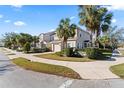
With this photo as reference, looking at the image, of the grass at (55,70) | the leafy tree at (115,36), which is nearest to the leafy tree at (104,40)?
the leafy tree at (115,36)

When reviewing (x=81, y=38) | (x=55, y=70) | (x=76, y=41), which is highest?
(x=81, y=38)

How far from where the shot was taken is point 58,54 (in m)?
21.6

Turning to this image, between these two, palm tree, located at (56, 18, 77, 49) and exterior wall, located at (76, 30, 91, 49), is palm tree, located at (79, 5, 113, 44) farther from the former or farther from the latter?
exterior wall, located at (76, 30, 91, 49)

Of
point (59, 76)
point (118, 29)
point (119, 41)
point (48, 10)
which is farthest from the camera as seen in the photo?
point (119, 41)

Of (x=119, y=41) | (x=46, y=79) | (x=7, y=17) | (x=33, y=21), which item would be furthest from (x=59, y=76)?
(x=119, y=41)

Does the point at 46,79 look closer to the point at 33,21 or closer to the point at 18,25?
the point at 33,21

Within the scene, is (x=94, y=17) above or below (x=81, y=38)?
above

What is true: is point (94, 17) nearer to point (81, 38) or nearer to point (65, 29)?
point (65, 29)

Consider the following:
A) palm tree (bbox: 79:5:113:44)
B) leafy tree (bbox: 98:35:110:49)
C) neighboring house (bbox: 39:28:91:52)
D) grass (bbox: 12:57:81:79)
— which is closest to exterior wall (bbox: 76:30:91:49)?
neighboring house (bbox: 39:28:91:52)

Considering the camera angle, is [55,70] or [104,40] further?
[104,40]

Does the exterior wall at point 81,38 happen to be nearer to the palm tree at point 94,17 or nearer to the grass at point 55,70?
the palm tree at point 94,17

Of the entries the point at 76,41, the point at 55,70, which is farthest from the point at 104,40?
the point at 55,70

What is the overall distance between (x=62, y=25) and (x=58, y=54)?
15.6ft

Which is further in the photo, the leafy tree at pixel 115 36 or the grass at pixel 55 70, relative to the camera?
the leafy tree at pixel 115 36
